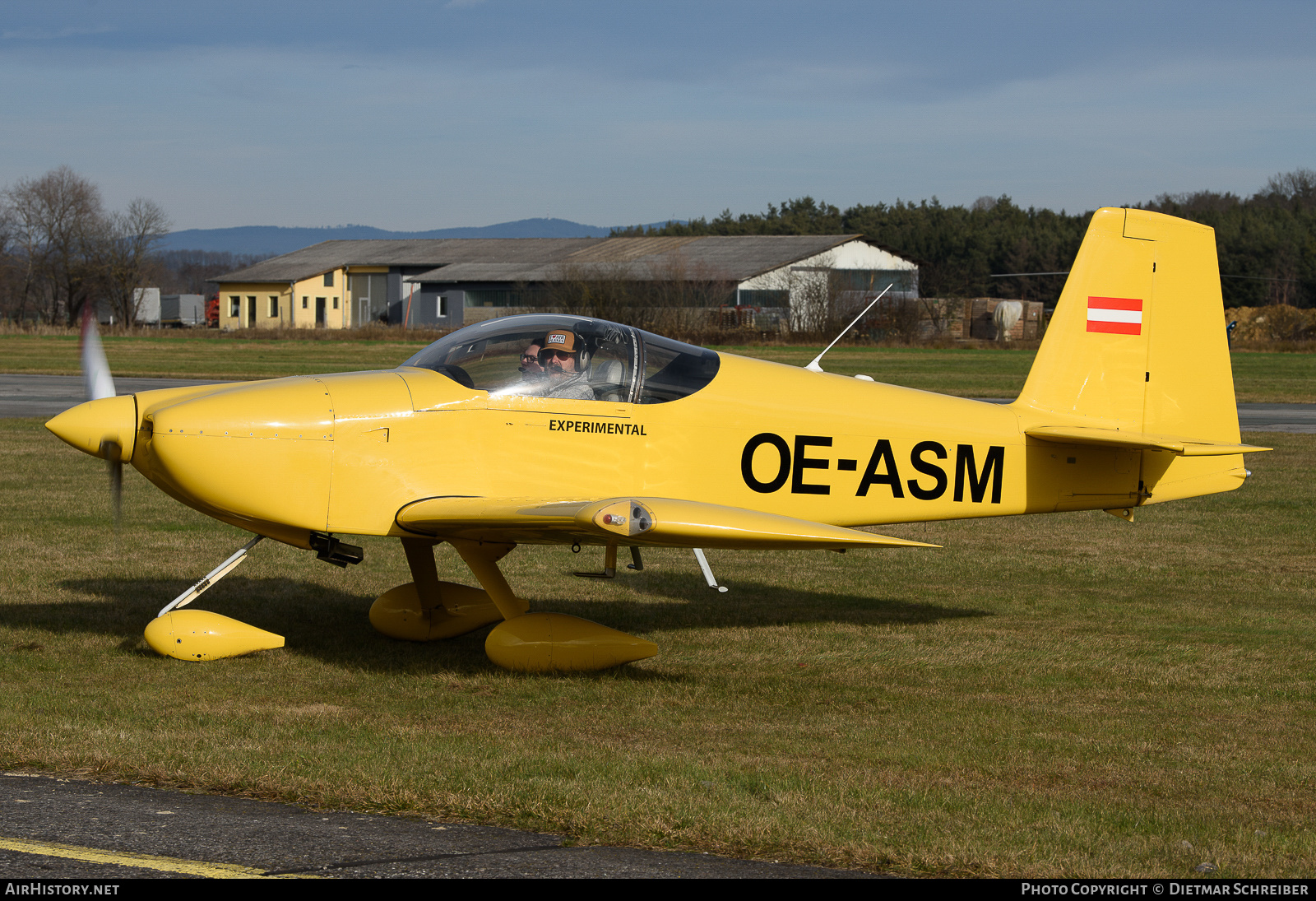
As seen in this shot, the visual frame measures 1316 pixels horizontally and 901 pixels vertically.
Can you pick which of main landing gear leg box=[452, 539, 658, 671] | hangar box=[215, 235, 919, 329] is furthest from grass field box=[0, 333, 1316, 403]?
main landing gear leg box=[452, 539, 658, 671]

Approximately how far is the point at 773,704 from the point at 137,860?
336 cm

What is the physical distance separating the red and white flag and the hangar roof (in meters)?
49.3

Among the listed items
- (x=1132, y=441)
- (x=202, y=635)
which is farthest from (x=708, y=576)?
(x=202, y=635)

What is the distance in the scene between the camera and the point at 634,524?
5832 millimetres

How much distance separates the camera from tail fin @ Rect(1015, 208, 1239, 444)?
833 cm

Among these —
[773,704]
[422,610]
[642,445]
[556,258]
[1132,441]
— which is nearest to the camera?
[773,704]

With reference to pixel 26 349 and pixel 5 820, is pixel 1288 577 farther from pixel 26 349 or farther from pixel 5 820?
pixel 26 349

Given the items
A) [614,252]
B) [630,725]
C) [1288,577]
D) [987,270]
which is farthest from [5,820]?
[987,270]

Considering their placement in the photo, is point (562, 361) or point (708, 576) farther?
point (708, 576)

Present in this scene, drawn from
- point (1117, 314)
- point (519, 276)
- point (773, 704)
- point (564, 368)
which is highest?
point (519, 276)

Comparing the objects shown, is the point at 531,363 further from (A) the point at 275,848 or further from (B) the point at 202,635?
(A) the point at 275,848

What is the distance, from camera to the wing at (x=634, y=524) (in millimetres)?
5871

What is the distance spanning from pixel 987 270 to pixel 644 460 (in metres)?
83.9

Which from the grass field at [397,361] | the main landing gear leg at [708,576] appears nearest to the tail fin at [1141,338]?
the main landing gear leg at [708,576]
